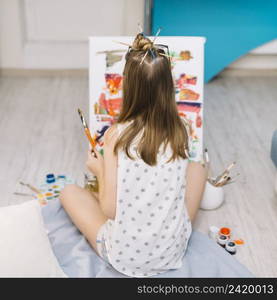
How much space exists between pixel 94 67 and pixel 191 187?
544 millimetres

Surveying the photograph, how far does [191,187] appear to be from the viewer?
1.68 m

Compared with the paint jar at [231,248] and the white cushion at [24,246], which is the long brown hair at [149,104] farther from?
the paint jar at [231,248]

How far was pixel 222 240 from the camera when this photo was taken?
1679 millimetres

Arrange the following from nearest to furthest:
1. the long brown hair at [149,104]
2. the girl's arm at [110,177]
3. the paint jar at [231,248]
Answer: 1. the long brown hair at [149,104]
2. the girl's arm at [110,177]
3. the paint jar at [231,248]

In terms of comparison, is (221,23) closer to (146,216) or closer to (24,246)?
(146,216)

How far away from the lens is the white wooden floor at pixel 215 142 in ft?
5.97

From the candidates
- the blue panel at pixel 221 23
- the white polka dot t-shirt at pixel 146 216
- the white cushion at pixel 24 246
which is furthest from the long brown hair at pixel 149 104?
the blue panel at pixel 221 23

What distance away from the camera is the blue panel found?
277 cm

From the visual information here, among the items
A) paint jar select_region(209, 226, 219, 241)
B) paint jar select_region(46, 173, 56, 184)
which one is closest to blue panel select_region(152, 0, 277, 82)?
paint jar select_region(46, 173, 56, 184)

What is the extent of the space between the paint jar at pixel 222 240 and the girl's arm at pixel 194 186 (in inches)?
4.4

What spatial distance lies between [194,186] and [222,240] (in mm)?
196

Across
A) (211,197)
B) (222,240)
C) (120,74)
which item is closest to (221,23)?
(120,74)
